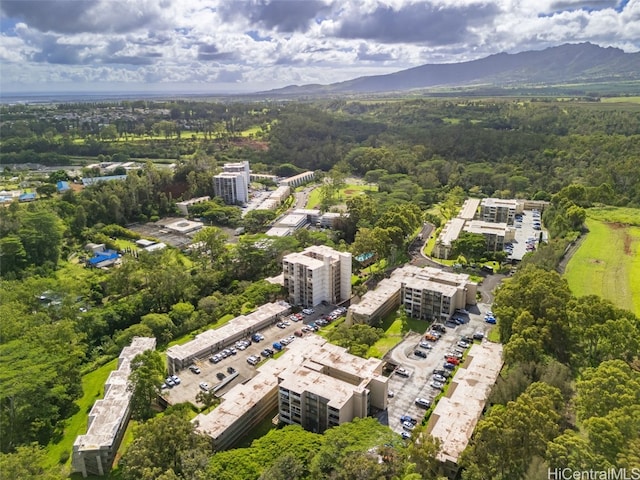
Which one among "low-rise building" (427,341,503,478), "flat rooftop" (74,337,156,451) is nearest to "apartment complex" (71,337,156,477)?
"flat rooftop" (74,337,156,451)

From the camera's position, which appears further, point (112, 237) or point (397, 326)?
point (112, 237)

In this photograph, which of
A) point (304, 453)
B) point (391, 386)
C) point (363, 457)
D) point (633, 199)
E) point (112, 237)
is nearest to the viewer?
point (363, 457)

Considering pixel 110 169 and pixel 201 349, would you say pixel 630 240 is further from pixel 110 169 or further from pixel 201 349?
pixel 110 169

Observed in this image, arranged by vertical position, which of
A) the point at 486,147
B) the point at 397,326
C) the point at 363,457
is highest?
the point at 486,147

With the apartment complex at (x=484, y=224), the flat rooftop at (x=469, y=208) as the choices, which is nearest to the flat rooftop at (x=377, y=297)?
the apartment complex at (x=484, y=224)

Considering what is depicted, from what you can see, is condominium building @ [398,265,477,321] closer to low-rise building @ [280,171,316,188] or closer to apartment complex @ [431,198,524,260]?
apartment complex @ [431,198,524,260]

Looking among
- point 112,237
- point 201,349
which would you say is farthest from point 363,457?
point 112,237
